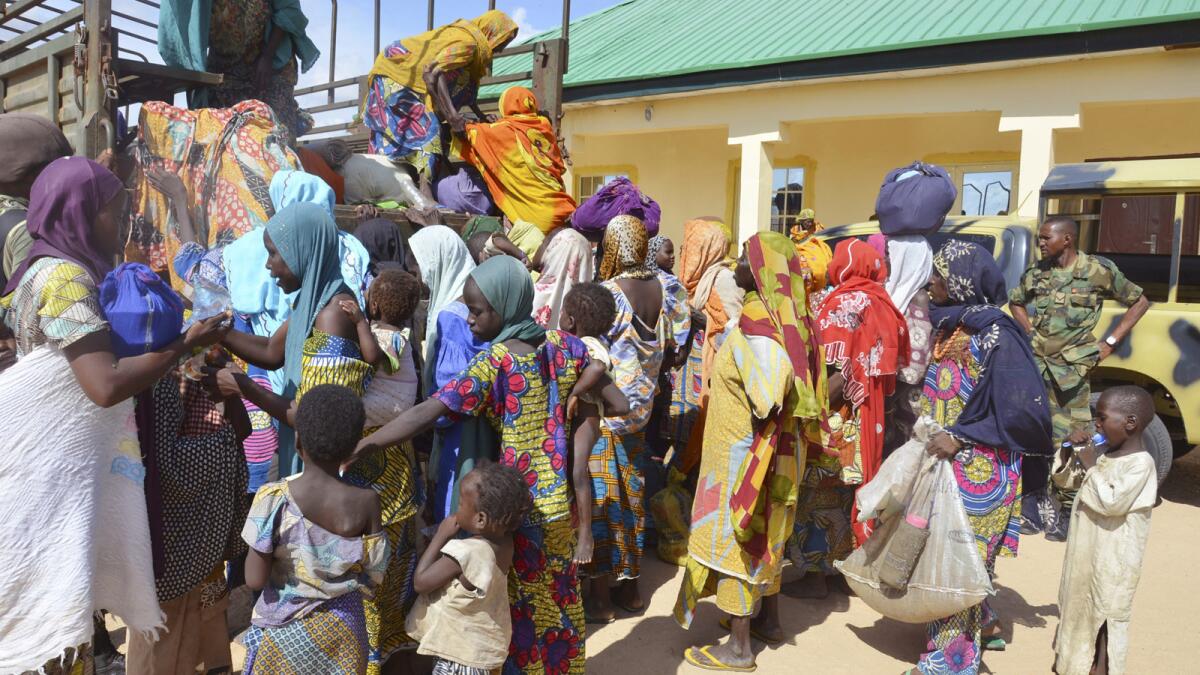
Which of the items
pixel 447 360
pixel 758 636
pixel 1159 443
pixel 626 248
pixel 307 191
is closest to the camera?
pixel 447 360

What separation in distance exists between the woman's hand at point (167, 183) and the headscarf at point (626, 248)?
6.76 ft

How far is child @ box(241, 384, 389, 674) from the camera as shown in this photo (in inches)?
89.0

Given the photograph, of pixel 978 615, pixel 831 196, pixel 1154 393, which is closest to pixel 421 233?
pixel 978 615

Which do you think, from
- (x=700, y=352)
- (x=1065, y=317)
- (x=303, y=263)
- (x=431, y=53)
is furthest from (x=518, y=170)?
(x=1065, y=317)

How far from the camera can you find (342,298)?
2.70 metres

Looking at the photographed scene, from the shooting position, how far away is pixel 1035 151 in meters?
8.38

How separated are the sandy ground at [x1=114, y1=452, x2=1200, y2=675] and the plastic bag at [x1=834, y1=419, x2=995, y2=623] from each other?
1.49 feet

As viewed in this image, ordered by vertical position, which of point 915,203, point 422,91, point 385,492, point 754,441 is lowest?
point 385,492

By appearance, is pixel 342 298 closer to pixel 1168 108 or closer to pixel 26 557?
pixel 26 557

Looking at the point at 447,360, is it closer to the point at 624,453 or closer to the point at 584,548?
the point at 584,548

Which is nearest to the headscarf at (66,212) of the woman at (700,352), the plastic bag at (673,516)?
the woman at (700,352)

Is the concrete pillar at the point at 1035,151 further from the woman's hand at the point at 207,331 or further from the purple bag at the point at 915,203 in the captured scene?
the woman's hand at the point at 207,331

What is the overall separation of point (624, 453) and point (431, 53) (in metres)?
2.95

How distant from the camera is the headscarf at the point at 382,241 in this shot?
3.96m
